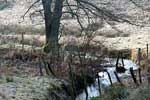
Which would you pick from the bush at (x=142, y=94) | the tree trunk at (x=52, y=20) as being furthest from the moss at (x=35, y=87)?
the tree trunk at (x=52, y=20)

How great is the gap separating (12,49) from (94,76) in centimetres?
612

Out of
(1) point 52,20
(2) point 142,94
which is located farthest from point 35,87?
(1) point 52,20

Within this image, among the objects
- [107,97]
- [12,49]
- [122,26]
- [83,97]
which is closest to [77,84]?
[83,97]

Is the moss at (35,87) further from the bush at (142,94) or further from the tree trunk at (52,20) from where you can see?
the tree trunk at (52,20)

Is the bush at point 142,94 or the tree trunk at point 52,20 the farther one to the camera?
the tree trunk at point 52,20

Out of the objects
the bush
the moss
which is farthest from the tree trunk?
the bush

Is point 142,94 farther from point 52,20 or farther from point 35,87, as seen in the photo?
point 52,20

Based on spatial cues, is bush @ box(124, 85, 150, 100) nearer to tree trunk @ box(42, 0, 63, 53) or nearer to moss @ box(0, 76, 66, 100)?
moss @ box(0, 76, 66, 100)

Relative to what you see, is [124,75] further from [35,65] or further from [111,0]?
[111,0]

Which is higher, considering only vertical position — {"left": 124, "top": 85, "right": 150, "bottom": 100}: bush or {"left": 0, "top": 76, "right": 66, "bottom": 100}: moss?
{"left": 124, "top": 85, "right": 150, "bottom": 100}: bush

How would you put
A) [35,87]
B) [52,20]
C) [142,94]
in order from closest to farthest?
[142,94]
[35,87]
[52,20]

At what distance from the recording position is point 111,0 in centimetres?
5188

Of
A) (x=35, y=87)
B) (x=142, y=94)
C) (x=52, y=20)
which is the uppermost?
(x=52, y=20)

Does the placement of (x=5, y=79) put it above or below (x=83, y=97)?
above
